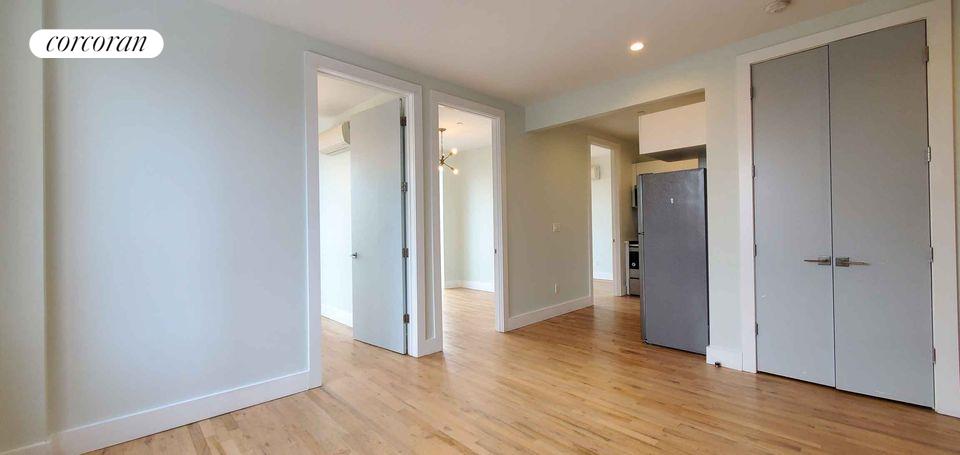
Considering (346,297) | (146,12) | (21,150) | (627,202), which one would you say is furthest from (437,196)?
(627,202)

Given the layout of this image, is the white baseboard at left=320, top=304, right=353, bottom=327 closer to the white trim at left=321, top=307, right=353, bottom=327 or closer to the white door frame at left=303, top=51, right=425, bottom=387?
the white trim at left=321, top=307, right=353, bottom=327

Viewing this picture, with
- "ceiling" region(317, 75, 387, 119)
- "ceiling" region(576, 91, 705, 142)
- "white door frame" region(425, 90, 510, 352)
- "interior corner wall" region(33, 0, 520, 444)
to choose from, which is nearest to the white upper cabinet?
→ "ceiling" region(576, 91, 705, 142)

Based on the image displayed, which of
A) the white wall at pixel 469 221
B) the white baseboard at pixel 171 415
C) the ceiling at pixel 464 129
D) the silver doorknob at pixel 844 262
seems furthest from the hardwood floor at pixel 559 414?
the white wall at pixel 469 221

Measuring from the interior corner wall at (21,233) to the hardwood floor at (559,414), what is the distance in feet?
1.54

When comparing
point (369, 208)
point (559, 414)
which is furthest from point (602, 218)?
point (559, 414)

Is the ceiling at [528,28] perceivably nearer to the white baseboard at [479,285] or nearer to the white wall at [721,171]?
the white wall at [721,171]

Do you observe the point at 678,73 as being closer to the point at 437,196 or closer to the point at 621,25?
the point at 621,25

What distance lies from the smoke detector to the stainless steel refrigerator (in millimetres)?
1281

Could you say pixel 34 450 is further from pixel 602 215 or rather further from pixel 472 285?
pixel 602 215

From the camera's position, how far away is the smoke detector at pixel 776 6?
8.31 feet

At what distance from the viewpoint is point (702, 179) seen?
3477 mm

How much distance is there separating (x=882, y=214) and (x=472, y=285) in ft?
19.8

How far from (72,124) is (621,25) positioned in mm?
3416

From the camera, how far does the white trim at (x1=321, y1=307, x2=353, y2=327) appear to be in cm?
488
